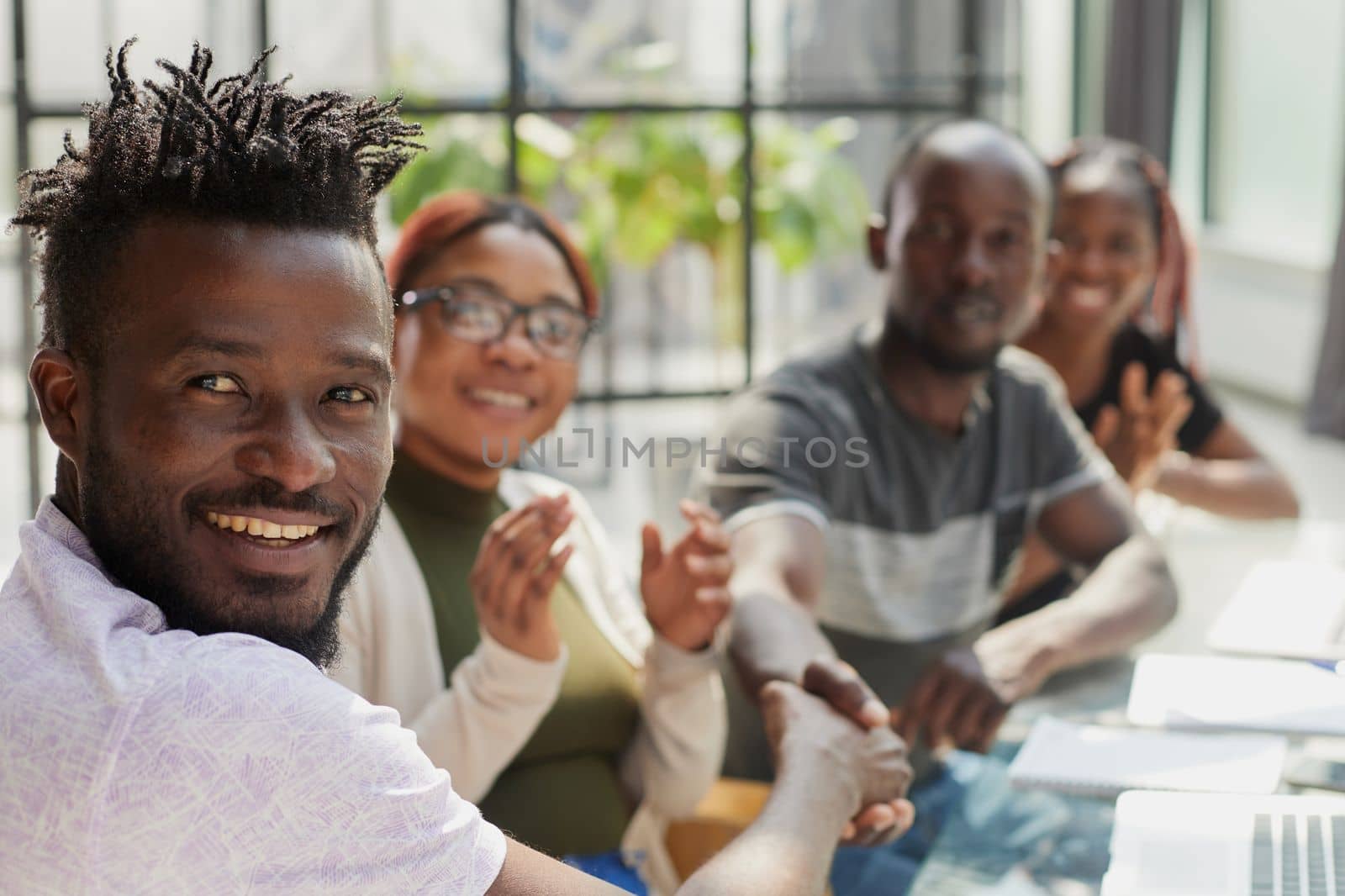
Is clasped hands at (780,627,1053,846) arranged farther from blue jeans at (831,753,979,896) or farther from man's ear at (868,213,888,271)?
man's ear at (868,213,888,271)

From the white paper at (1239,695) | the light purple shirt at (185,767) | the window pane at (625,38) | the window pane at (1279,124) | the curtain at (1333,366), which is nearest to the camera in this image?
the light purple shirt at (185,767)

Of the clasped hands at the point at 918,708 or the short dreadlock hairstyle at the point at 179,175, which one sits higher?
the short dreadlock hairstyle at the point at 179,175

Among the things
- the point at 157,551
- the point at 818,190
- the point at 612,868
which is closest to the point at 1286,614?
the point at 612,868

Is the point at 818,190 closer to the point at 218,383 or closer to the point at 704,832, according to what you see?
the point at 704,832

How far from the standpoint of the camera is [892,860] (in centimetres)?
157

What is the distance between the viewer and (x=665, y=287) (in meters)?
6.29

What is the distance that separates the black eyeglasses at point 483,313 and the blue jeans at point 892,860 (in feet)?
2.16

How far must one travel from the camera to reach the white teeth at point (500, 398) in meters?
1.78

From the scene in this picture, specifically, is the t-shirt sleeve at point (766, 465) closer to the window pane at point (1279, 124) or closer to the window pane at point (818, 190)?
the window pane at point (818, 190)

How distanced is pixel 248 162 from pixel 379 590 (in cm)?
76

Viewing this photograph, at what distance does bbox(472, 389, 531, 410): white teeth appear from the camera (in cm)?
178

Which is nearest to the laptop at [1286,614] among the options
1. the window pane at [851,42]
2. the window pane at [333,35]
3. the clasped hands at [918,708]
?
the clasped hands at [918,708]

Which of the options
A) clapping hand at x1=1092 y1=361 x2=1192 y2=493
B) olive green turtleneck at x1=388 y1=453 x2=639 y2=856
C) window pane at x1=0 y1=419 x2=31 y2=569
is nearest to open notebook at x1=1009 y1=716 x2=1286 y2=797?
olive green turtleneck at x1=388 y1=453 x2=639 y2=856

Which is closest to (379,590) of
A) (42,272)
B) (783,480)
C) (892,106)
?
(783,480)
